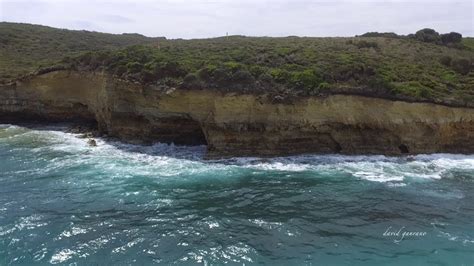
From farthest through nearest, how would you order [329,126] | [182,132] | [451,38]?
1. [451,38]
2. [182,132]
3. [329,126]

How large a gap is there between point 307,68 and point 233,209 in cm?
1744

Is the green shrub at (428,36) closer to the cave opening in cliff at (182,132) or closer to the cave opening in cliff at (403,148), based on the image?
the cave opening in cliff at (403,148)

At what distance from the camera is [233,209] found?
2156 cm

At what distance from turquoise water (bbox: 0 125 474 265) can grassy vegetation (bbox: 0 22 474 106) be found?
16.9 ft

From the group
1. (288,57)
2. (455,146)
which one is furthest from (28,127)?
(455,146)

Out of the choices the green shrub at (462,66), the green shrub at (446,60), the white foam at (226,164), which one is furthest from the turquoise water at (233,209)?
the green shrub at (446,60)

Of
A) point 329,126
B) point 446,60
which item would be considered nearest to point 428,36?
point 446,60

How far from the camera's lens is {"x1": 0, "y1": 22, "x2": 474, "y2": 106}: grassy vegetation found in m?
32.1

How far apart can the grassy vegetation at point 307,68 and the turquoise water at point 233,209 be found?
5.15m

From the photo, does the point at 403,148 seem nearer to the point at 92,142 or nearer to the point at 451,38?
the point at 92,142

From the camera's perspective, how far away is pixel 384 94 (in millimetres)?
31531

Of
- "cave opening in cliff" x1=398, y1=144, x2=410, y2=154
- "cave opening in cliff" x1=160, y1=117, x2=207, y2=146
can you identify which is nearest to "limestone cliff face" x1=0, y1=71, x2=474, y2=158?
"cave opening in cliff" x1=398, y1=144, x2=410, y2=154

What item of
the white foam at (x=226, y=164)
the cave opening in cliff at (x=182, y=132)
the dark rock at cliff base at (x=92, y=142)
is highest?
the cave opening in cliff at (x=182, y=132)

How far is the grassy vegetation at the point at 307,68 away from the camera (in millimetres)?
32062
